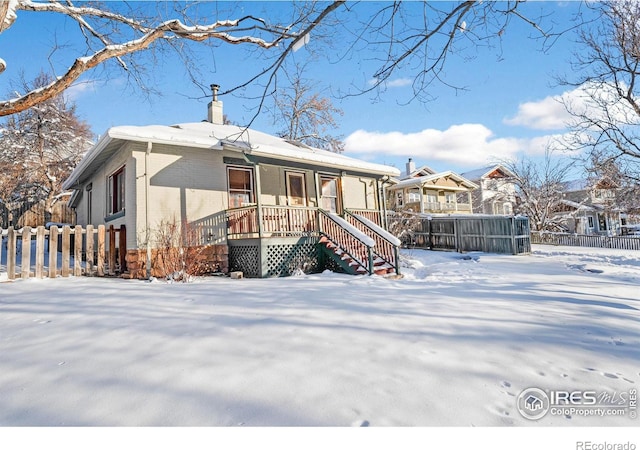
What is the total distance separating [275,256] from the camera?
8.53m

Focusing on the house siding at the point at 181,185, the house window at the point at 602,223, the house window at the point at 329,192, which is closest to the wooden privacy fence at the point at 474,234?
the house window at the point at 329,192

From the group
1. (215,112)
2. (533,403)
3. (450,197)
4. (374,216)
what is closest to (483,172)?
(450,197)

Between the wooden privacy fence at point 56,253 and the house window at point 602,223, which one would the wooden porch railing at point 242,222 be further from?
the house window at point 602,223

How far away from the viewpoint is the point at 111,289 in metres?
5.21

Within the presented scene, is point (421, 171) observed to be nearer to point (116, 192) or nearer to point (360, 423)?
point (116, 192)

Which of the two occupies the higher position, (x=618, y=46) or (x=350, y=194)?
(x=618, y=46)

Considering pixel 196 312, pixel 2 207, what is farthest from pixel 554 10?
pixel 2 207

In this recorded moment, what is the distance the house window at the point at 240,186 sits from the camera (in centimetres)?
975

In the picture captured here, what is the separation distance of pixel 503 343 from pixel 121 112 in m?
10.4

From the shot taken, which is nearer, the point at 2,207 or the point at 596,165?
the point at 596,165

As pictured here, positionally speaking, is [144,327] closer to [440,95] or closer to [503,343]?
[503,343]

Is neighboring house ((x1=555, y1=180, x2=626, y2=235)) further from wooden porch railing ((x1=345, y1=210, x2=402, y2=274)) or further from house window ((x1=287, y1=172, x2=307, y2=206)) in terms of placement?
house window ((x1=287, y1=172, x2=307, y2=206))
